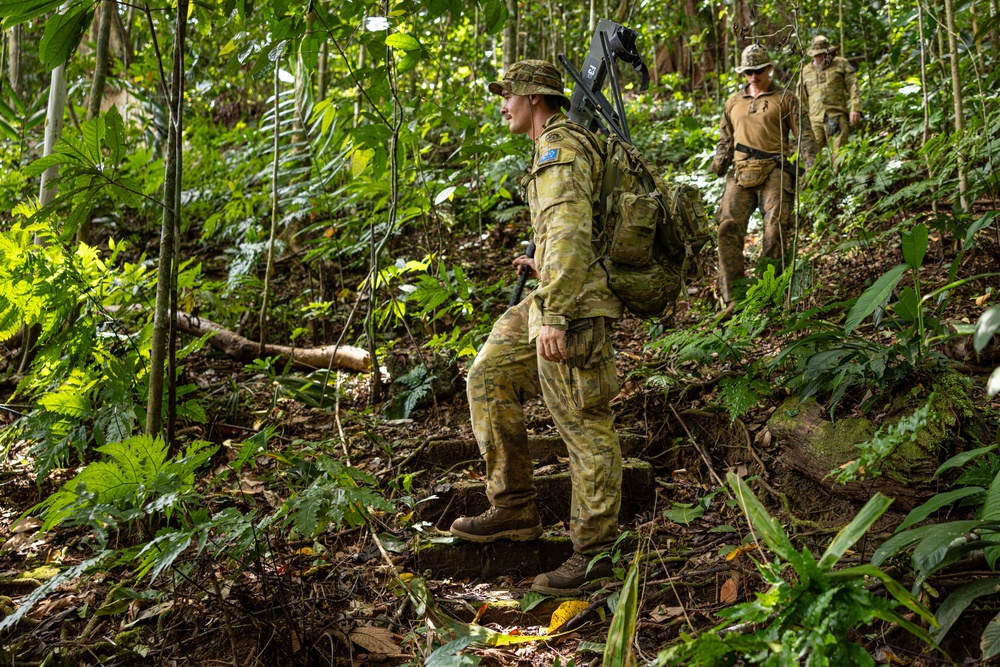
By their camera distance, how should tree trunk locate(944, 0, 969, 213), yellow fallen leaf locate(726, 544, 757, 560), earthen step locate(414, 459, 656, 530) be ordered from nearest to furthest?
yellow fallen leaf locate(726, 544, 757, 560) → earthen step locate(414, 459, 656, 530) → tree trunk locate(944, 0, 969, 213)

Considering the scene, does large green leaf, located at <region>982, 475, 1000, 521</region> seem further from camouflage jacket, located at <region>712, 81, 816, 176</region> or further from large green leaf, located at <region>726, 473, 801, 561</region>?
camouflage jacket, located at <region>712, 81, 816, 176</region>

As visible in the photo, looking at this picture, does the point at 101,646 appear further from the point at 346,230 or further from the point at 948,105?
the point at 948,105

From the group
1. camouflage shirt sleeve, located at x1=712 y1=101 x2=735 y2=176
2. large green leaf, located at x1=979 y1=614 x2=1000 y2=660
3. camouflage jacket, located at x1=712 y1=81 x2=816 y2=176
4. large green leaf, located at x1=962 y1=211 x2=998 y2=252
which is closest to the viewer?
large green leaf, located at x1=979 y1=614 x2=1000 y2=660

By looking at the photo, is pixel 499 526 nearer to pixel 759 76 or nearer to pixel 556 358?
pixel 556 358

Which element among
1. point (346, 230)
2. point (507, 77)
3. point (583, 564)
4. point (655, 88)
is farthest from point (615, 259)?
point (655, 88)

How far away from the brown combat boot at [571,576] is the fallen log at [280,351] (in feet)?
9.70

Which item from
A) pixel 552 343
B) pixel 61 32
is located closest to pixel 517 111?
pixel 552 343

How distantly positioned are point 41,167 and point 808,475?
3644 mm

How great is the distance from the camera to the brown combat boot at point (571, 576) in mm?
3113

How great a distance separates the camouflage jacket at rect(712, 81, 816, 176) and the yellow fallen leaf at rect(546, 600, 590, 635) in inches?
175

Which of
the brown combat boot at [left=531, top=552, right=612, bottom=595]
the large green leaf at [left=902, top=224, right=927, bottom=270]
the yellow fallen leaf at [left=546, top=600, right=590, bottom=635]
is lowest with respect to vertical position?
the yellow fallen leaf at [left=546, top=600, right=590, bottom=635]

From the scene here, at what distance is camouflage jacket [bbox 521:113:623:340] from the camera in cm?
297

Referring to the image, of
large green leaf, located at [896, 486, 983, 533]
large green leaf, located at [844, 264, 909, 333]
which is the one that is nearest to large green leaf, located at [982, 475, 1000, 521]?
large green leaf, located at [896, 486, 983, 533]

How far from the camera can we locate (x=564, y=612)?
2904mm
